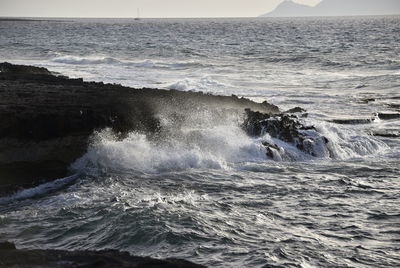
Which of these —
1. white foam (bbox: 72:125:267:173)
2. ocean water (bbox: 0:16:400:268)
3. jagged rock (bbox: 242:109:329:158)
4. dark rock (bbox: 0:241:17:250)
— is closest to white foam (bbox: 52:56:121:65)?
ocean water (bbox: 0:16:400:268)

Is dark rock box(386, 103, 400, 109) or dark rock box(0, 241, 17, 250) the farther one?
dark rock box(386, 103, 400, 109)

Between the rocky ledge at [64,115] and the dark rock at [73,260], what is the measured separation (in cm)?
426

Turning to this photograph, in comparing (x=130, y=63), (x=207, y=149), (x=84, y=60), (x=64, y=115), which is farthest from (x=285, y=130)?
(x=84, y=60)

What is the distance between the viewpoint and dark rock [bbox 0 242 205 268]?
7246 mm

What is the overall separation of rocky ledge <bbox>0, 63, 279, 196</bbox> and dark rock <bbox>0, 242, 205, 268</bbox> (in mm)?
4261

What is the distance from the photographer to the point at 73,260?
750cm

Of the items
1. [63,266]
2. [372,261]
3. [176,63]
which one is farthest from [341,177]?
[176,63]

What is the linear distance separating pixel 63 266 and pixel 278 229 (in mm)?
4130

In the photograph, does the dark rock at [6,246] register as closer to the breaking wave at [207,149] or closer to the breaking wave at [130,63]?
the breaking wave at [207,149]

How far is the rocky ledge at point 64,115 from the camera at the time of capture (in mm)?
12734

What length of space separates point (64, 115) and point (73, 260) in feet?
24.7

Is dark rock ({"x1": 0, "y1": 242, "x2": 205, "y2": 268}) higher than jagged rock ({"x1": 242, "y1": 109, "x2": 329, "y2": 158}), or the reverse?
dark rock ({"x1": 0, "y1": 242, "x2": 205, "y2": 268})

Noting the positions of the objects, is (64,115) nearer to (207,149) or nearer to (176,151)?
(176,151)

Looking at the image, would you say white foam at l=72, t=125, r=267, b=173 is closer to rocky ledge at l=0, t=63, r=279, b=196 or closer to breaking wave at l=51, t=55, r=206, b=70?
rocky ledge at l=0, t=63, r=279, b=196
